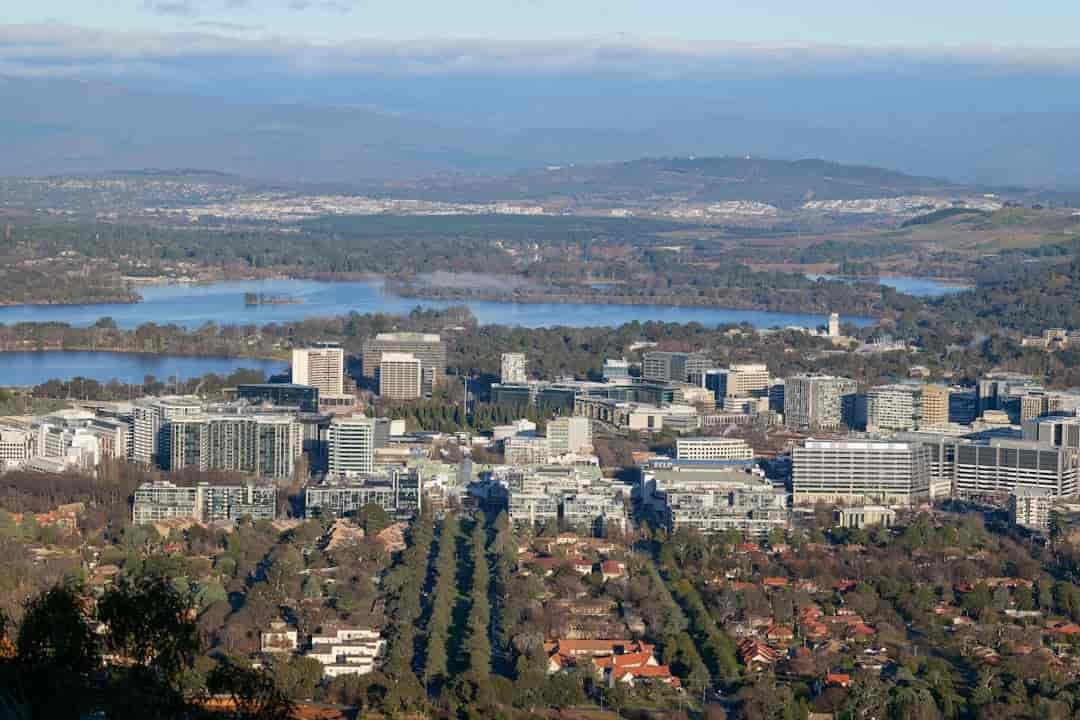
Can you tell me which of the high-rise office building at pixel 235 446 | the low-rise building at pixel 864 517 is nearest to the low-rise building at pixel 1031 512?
the low-rise building at pixel 864 517

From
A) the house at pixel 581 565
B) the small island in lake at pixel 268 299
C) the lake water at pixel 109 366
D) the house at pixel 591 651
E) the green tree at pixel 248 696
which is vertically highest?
the green tree at pixel 248 696

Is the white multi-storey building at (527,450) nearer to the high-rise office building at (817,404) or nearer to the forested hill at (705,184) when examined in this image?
the high-rise office building at (817,404)

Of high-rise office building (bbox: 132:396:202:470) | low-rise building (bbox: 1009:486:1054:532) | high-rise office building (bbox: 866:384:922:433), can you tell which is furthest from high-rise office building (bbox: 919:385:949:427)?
high-rise office building (bbox: 132:396:202:470)

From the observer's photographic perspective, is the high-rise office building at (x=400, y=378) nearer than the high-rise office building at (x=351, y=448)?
No

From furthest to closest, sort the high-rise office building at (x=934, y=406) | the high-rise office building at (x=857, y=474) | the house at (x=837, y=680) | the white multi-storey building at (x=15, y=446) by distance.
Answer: the high-rise office building at (x=934, y=406), the white multi-storey building at (x=15, y=446), the high-rise office building at (x=857, y=474), the house at (x=837, y=680)

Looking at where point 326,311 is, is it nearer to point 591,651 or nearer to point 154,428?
point 154,428

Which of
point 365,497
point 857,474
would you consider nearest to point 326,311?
point 857,474

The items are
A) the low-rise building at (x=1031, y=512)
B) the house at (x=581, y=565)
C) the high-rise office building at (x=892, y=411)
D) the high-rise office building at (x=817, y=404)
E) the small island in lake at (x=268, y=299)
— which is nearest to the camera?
the house at (x=581, y=565)

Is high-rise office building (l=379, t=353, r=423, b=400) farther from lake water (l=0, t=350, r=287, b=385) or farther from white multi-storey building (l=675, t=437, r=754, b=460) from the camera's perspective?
white multi-storey building (l=675, t=437, r=754, b=460)
